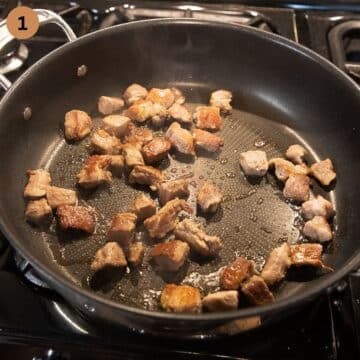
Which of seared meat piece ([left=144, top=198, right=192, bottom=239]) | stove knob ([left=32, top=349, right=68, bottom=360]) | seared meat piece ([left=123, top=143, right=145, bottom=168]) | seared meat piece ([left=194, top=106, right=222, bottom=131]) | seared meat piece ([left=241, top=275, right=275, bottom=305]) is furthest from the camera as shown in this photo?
seared meat piece ([left=194, top=106, right=222, bottom=131])

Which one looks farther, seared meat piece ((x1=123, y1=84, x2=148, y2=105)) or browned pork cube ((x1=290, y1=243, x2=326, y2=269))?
seared meat piece ((x1=123, y1=84, x2=148, y2=105))

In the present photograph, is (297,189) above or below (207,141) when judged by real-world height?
below

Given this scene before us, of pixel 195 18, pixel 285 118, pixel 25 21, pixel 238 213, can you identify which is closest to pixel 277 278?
pixel 238 213

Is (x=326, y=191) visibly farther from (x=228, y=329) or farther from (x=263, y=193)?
(x=228, y=329)

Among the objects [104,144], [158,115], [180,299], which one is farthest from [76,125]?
[180,299]

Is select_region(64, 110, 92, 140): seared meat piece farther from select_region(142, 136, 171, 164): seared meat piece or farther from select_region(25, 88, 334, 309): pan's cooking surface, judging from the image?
select_region(142, 136, 171, 164): seared meat piece

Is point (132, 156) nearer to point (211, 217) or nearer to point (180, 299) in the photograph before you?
point (211, 217)

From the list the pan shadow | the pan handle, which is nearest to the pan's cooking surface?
the pan shadow
